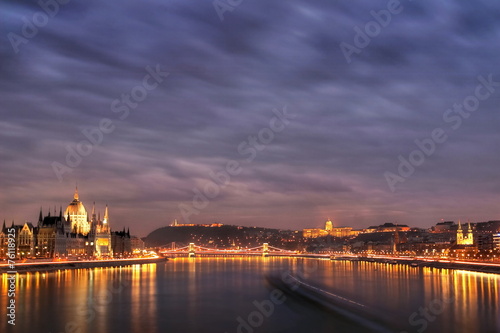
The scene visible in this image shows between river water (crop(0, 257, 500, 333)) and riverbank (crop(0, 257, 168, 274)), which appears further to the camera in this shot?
riverbank (crop(0, 257, 168, 274))

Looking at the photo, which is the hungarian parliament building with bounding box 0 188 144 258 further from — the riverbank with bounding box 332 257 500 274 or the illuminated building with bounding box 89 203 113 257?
the riverbank with bounding box 332 257 500 274

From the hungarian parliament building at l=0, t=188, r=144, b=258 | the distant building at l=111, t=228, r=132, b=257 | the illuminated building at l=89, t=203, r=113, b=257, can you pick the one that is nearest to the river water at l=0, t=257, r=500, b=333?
the hungarian parliament building at l=0, t=188, r=144, b=258

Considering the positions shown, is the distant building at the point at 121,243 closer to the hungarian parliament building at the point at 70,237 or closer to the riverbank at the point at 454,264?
the hungarian parliament building at the point at 70,237

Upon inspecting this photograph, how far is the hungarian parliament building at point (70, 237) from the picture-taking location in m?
122

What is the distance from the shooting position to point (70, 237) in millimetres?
137250

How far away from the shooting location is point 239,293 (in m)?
61.2

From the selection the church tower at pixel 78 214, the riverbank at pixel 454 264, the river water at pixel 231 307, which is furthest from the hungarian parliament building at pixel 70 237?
the riverbank at pixel 454 264

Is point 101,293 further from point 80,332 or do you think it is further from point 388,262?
point 388,262

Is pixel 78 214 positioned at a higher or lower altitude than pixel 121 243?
higher

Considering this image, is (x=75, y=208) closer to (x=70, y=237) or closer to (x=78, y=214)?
(x=78, y=214)

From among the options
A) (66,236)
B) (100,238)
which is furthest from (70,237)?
(100,238)

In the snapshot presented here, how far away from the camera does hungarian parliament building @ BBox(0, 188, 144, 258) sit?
122m

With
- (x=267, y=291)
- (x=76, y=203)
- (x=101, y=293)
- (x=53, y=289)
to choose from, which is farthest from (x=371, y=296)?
(x=76, y=203)

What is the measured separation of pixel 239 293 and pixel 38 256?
251 ft
